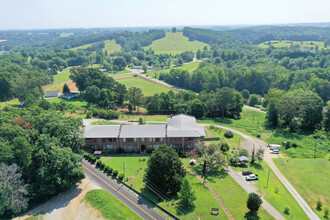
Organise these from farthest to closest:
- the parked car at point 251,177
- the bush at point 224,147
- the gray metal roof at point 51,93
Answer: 1. the gray metal roof at point 51,93
2. the bush at point 224,147
3. the parked car at point 251,177

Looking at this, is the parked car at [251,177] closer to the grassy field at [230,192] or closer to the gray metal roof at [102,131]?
the grassy field at [230,192]

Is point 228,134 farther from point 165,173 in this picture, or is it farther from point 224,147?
point 165,173

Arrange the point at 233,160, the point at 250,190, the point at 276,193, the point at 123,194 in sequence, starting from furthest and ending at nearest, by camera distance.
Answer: the point at 233,160, the point at 250,190, the point at 276,193, the point at 123,194

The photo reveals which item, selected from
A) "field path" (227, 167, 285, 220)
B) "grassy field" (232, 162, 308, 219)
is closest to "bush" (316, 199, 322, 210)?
"grassy field" (232, 162, 308, 219)

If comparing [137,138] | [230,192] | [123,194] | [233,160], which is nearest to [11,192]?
[123,194]

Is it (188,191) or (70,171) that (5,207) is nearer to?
(70,171)

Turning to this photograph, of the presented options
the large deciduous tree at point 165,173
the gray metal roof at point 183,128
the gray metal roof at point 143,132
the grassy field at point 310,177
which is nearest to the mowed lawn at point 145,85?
the gray metal roof at point 183,128
